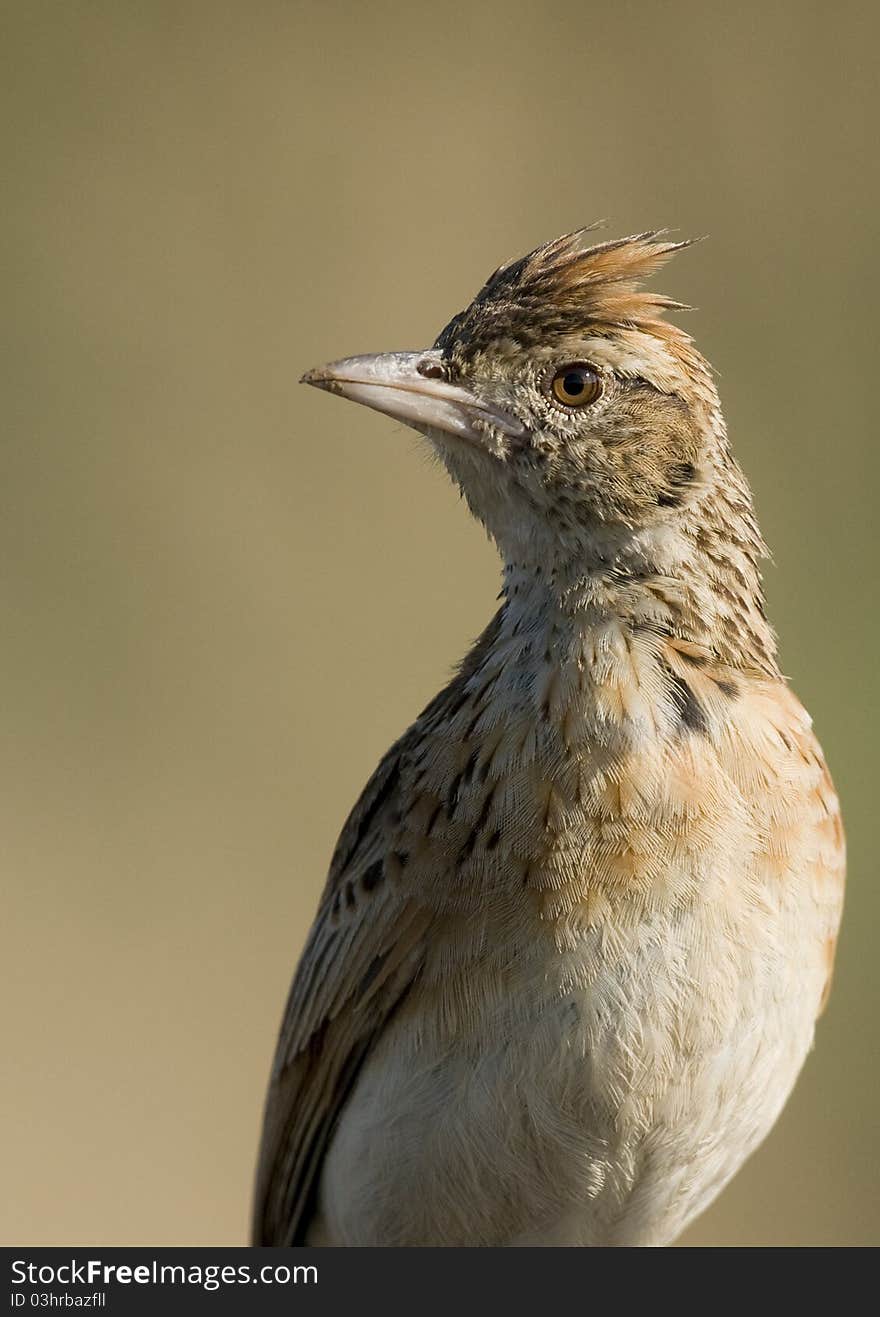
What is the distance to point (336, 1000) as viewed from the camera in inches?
172

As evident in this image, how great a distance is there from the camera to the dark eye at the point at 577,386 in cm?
398

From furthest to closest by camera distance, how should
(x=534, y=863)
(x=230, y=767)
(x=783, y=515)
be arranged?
(x=230, y=767), (x=783, y=515), (x=534, y=863)

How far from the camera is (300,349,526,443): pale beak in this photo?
396 centimetres

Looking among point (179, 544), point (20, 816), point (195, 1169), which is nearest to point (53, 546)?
point (179, 544)

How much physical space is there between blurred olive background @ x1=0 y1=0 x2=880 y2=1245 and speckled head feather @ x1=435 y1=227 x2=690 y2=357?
4.54 meters

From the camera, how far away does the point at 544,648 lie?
399 cm

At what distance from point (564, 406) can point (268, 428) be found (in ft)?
17.8

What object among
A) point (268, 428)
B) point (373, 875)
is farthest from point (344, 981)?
point (268, 428)

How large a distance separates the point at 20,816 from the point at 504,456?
18.8 feet

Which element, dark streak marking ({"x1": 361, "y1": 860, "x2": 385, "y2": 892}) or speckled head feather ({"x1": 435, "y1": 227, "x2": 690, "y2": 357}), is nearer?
speckled head feather ({"x1": 435, "y1": 227, "x2": 690, "y2": 357})

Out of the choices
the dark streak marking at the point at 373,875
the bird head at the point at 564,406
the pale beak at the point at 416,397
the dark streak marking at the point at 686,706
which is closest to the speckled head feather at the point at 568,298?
the bird head at the point at 564,406

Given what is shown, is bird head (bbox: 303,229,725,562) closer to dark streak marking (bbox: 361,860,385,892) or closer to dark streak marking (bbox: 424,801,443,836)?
dark streak marking (bbox: 424,801,443,836)

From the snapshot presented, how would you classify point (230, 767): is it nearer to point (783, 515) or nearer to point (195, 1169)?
point (195, 1169)

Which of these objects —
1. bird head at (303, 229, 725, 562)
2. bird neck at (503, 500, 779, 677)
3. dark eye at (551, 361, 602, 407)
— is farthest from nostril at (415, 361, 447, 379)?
bird neck at (503, 500, 779, 677)
